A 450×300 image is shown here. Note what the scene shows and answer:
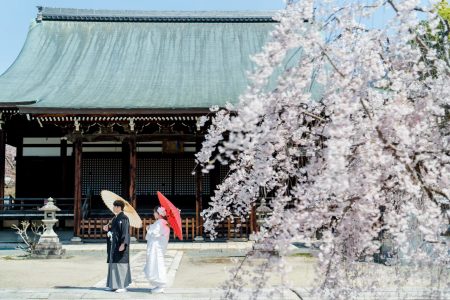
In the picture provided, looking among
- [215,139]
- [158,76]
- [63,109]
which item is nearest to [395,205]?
[215,139]

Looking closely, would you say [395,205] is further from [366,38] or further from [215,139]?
[215,139]

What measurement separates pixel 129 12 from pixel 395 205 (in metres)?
18.7

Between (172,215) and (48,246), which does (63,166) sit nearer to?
(48,246)

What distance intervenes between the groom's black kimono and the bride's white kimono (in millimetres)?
320

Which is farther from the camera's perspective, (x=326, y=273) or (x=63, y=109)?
(x=63, y=109)

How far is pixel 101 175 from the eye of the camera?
55.1ft

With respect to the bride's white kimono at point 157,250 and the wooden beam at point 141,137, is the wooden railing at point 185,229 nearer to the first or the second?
the wooden beam at point 141,137

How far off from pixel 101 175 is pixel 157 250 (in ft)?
30.9

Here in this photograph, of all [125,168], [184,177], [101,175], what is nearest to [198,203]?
[184,177]

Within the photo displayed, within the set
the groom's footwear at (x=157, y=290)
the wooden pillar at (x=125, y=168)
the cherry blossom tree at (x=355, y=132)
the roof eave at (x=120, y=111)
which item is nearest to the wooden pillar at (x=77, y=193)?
the roof eave at (x=120, y=111)

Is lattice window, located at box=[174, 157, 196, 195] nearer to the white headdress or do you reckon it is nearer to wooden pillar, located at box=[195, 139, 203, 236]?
wooden pillar, located at box=[195, 139, 203, 236]

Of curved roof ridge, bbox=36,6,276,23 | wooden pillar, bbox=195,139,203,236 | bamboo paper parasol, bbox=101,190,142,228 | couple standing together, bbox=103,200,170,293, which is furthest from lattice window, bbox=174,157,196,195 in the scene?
couple standing together, bbox=103,200,170,293

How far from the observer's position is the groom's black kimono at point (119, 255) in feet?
24.9

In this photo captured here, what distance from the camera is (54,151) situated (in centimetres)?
1711
